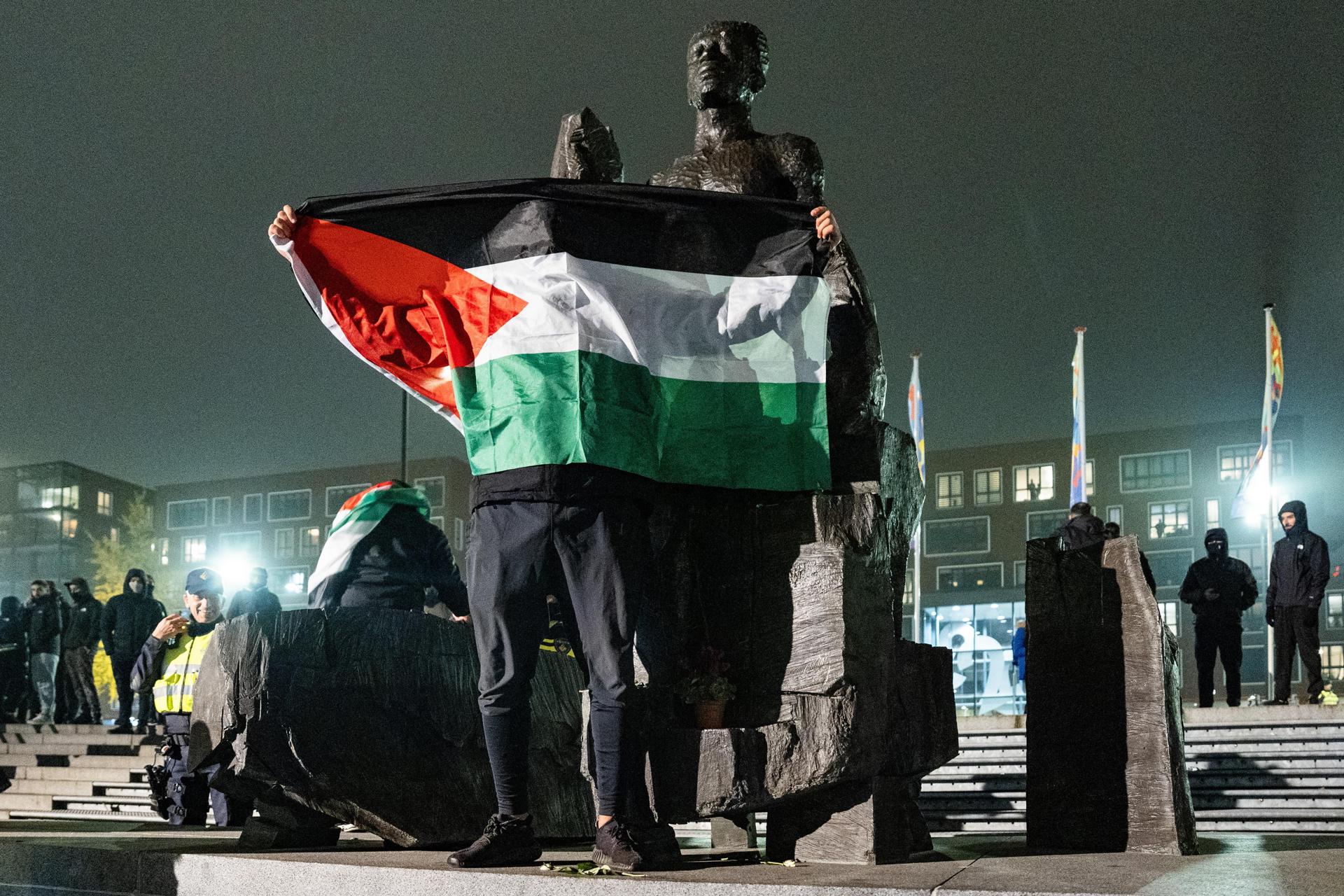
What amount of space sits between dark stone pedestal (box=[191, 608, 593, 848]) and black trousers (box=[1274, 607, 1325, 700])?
9.34m

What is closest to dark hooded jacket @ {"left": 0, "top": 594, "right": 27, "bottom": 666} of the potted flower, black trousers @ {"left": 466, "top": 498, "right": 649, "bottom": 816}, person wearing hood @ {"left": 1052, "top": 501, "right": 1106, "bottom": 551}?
person wearing hood @ {"left": 1052, "top": 501, "right": 1106, "bottom": 551}

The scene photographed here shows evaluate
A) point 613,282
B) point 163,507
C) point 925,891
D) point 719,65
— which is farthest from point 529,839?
point 163,507

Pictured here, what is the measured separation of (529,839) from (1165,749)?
7.62 ft

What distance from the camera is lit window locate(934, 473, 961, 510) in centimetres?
6419

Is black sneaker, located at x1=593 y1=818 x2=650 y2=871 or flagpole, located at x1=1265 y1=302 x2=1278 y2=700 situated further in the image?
flagpole, located at x1=1265 y1=302 x2=1278 y2=700

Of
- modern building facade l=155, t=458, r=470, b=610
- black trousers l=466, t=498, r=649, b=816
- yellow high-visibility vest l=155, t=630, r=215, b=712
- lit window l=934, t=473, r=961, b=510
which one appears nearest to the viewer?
black trousers l=466, t=498, r=649, b=816

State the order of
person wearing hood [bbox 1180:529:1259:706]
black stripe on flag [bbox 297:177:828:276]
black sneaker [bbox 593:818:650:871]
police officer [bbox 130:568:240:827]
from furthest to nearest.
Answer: person wearing hood [bbox 1180:529:1259:706] < police officer [bbox 130:568:240:827] < black stripe on flag [bbox 297:177:828:276] < black sneaker [bbox 593:818:650:871]

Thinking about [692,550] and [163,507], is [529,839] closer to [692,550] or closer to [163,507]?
[692,550]

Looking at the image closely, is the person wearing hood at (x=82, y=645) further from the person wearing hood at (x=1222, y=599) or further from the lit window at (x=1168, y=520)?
the lit window at (x=1168, y=520)

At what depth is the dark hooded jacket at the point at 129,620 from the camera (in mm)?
16609

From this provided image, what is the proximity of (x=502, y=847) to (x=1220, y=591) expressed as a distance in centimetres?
1096

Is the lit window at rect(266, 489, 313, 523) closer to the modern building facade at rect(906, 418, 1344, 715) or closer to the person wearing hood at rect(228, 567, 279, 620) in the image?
the modern building facade at rect(906, 418, 1344, 715)

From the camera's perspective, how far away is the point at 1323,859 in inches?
171

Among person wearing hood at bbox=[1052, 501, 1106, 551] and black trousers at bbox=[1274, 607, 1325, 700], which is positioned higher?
person wearing hood at bbox=[1052, 501, 1106, 551]
